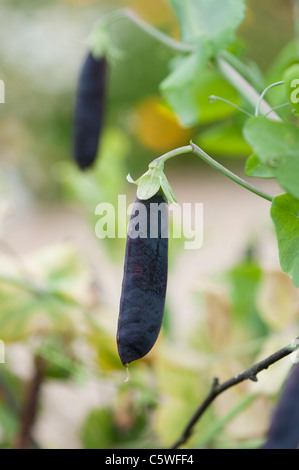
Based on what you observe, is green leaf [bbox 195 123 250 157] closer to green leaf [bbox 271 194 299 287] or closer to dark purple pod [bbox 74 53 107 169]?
dark purple pod [bbox 74 53 107 169]

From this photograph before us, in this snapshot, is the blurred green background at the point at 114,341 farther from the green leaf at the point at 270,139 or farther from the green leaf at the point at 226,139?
the green leaf at the point at 270,139

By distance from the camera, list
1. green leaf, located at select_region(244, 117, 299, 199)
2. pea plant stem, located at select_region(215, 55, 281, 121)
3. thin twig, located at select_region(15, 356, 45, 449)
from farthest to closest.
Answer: thin twig, located at select_region(15, 356, 45, 449), pea plant stem, located at select_region(215, 55, 281, 121), green leaf, located at select_region(244, 117, 299, 199)

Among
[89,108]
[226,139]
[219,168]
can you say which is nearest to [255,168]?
[219,168]

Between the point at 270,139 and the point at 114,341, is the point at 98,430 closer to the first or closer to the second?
the point at 114,341

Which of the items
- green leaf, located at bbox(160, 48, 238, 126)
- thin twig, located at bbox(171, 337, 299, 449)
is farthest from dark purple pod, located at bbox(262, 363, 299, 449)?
green leaf, located at bbox(160, 48, 238, 126)
